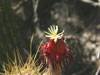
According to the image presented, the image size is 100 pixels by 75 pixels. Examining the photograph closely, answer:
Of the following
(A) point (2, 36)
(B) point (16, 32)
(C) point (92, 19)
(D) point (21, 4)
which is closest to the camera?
(A) point (2, 36)

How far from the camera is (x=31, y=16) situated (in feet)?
12.3

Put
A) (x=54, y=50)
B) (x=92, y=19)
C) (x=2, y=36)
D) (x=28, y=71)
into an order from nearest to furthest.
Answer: (x=54, y=50) → (x=28, y=71) → (x=2, y=36) → (x=92, y=19)

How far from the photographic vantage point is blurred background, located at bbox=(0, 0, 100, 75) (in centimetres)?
289

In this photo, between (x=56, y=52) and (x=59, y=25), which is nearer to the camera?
(x=56, y=52)

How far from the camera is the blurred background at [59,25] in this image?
9.47 ft

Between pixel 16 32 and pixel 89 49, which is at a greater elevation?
pixel 16 32

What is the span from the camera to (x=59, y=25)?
11.0ft

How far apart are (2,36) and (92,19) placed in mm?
1662

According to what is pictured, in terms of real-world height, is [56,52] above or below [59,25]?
above

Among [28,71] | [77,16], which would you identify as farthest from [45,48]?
[77,16]

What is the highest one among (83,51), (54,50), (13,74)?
(54,50)

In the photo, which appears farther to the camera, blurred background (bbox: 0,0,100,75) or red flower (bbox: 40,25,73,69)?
blurred background (bbox: 0,0,100,75)

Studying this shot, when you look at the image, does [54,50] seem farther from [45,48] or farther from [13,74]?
[13,74]

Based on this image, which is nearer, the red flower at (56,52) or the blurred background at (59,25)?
the red flower at (56,52)
